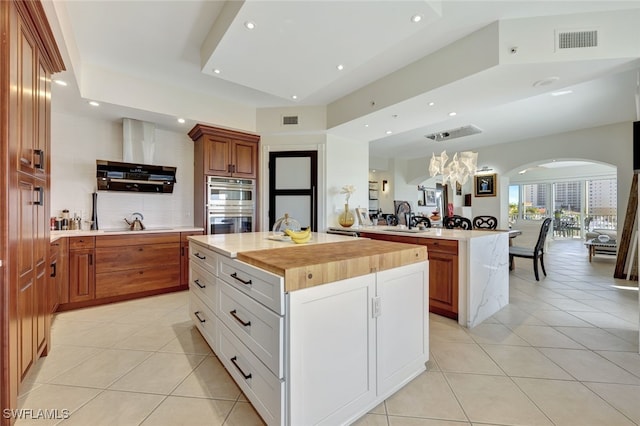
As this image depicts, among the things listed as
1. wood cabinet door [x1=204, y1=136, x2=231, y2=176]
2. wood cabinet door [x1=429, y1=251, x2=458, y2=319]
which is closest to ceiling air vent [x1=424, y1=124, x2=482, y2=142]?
wood cabinet door [x1=429, y1=251, x2=458, y2=319]

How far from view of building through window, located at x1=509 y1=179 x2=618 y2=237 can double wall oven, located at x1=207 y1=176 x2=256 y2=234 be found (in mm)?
9157

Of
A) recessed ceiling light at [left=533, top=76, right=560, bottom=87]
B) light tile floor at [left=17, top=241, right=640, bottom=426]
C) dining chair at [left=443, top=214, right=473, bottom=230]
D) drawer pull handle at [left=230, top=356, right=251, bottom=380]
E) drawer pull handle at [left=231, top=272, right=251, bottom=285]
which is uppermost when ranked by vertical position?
recessed ceiling light at [left=533, top=76, right=560, bottom=87]

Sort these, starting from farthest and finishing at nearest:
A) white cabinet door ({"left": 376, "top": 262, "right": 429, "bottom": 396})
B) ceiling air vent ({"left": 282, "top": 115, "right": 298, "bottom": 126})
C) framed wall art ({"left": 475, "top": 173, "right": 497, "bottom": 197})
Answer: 1. framed wall art ({"left": 475, "top": 173, "right": 497, "bottom": 197})
2. ceiling air vent ({"left": 282, "top": 115, "right": 298, "bottom": 126})
3. white cabinet door ({"left": 376, "top": 262, "right": 429, "bottom": 396})

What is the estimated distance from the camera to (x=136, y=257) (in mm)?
3477

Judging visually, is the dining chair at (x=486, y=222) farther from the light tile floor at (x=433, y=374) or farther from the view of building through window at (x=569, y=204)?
the view of building through window at (x=569, y=204)

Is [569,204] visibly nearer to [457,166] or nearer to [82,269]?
[457,166]

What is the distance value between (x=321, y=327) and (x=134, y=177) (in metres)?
3.70

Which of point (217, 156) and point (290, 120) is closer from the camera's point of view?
point (217, 156)

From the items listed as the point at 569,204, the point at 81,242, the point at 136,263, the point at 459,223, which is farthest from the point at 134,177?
the point at 569,204

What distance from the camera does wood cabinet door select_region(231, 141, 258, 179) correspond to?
4.31 meters

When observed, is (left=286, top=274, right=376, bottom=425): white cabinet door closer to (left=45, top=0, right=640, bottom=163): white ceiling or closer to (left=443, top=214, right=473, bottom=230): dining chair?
(left=45, top=0, right=640, bottom=163): white ceiling

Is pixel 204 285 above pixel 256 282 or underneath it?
underneath

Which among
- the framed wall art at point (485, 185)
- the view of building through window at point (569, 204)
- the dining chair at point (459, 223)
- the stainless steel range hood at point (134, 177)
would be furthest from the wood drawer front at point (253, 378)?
the view of building through window at point (569, 204)

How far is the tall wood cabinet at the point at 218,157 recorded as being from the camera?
407 cm
